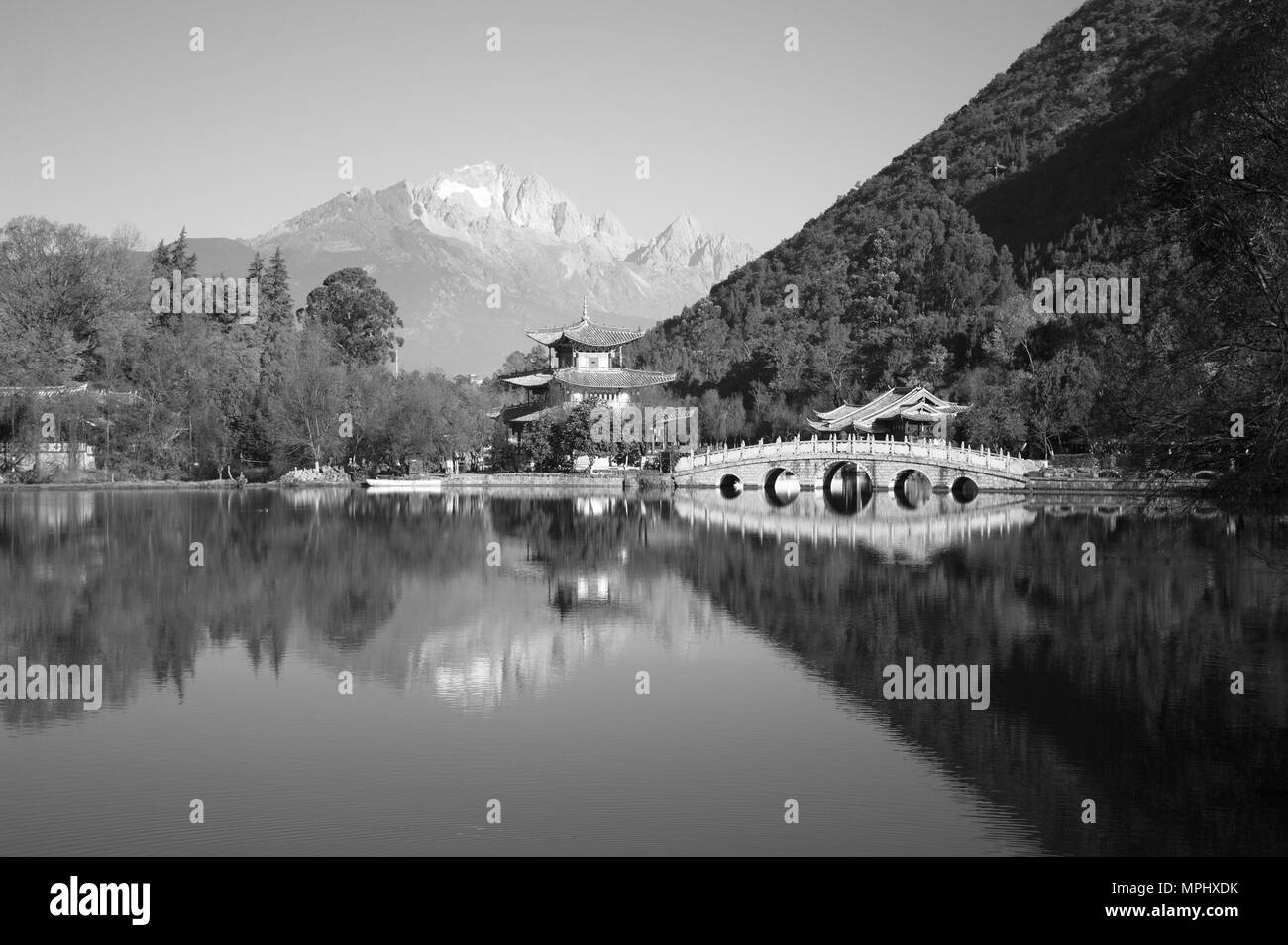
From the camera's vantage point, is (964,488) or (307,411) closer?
(964,488)

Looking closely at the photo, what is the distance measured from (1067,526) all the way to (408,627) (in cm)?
2080

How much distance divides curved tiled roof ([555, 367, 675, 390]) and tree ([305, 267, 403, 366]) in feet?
54.3

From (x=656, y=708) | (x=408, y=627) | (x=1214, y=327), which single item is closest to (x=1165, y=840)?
(x=656, y=708)

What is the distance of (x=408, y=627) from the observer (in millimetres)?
18906

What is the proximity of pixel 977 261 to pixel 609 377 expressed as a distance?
73.6 ft

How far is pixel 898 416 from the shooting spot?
56.8 meters

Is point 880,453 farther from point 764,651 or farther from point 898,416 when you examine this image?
point 764,651

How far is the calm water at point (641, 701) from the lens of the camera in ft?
33.5

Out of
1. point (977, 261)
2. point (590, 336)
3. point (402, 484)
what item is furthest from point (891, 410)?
point (402, 484)

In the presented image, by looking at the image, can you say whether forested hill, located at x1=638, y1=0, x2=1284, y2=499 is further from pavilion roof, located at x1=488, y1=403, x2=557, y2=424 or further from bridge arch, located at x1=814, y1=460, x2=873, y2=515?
pavilion roof, located at x1=488, y1=403, x2=557, y2=424

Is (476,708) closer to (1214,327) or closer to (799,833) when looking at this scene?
(799,833)

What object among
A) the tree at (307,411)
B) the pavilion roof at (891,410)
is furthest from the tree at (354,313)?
the pavilion roof at (891,410)

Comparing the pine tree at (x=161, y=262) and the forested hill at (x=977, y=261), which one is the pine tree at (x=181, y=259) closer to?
the pine tree at (x=161, y=262)

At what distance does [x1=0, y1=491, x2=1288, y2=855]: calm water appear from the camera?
33.5 feet
